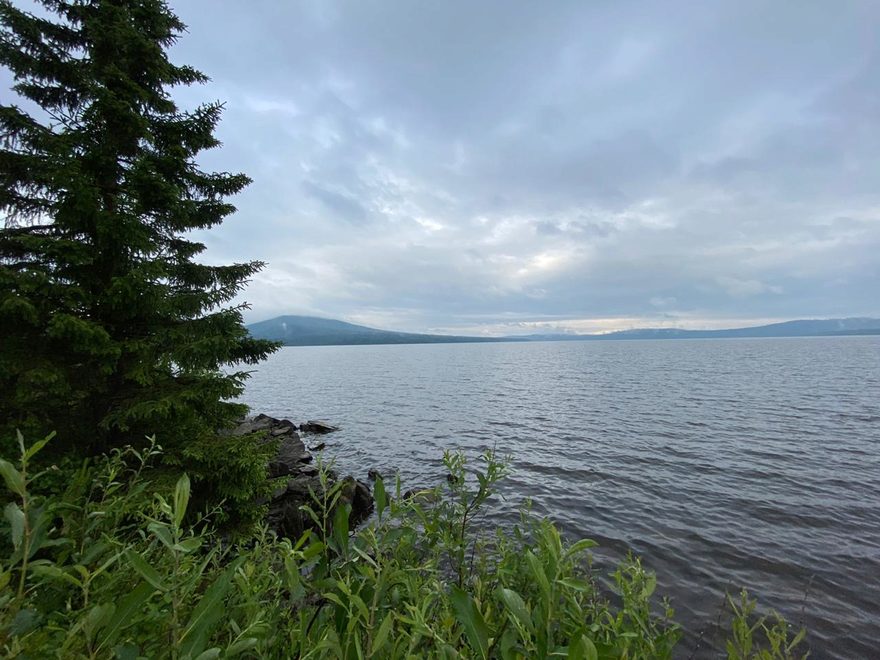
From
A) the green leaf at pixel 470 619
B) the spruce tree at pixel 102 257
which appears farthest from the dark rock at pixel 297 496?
the green leaf at pixel 470 619

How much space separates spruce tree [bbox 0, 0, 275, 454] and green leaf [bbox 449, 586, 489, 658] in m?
7.37

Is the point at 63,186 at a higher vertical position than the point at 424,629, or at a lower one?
higher

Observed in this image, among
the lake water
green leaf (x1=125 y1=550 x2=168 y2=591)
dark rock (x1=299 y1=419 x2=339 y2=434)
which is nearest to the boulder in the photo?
the lake water

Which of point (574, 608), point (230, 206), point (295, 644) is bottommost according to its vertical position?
point (574, 608)

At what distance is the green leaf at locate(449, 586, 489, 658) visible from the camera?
149cm

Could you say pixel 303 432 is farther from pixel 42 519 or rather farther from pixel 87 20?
pixel 42 519

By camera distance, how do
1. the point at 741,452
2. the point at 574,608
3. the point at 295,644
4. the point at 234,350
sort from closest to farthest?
the point at 295,644 < the point at 574,608 < the point at 234,350 < the point at 741,452

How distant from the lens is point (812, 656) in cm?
708

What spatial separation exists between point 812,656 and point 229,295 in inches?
544

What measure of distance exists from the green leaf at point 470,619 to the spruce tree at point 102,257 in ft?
24.2

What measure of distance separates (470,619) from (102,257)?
9.25 meters

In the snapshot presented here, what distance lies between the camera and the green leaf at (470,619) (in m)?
1.49

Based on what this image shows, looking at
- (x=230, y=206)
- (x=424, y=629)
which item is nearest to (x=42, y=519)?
(x=424, y=629)

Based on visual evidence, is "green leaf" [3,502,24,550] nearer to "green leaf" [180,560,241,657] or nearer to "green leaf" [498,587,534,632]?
"green leaf" [180,560,241,657]
